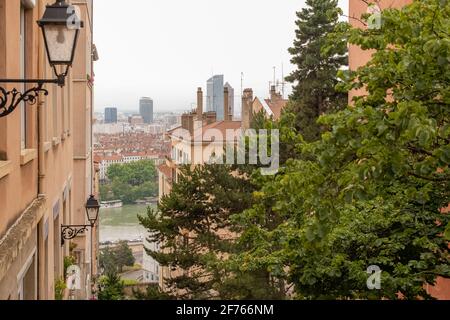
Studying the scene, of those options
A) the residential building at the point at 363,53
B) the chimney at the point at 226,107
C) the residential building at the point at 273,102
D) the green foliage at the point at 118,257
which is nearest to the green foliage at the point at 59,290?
the residential building at the point at 363,53

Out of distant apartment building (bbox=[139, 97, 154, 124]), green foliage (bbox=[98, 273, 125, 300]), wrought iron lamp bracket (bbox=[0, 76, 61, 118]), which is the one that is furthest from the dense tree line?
distant apartment building (bbox=[139, 97, 154, 124])

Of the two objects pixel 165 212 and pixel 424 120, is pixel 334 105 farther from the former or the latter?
pixel 424 120

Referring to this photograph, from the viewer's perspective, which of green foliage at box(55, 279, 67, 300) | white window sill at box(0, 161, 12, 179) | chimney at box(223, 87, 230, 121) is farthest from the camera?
chimney at box(223, 87, 230, 121)

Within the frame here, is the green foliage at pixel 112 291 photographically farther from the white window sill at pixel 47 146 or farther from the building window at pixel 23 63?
the building window at pixel 23 63

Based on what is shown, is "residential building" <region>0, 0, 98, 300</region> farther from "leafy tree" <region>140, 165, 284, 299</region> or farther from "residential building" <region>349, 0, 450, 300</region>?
"leafy tree" <region>140, 165, 284, 299</region>

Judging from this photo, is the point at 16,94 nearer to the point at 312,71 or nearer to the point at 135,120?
the point at 312,71
